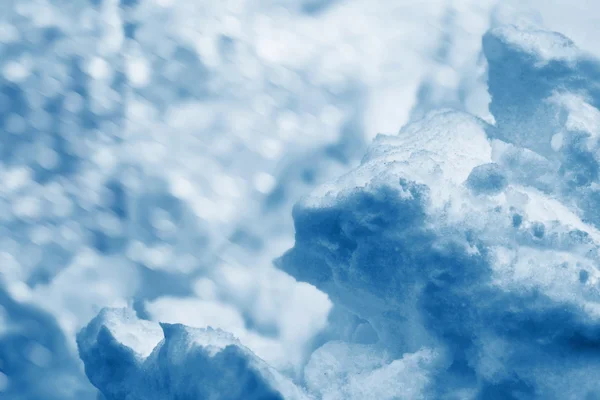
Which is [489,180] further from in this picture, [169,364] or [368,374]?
[169,364]

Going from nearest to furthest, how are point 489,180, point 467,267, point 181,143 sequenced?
point 467,267, point 489,180, point 181,143

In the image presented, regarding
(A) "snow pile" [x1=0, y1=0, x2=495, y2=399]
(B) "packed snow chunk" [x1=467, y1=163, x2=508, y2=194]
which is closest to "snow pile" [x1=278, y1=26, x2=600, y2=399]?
(B) "packed snow chunk" [x1=467, y1=163, x2=508, y2=194]

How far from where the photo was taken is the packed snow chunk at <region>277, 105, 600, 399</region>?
2.75 metres

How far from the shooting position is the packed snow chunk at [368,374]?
3027 mm

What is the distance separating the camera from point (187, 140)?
15.3 ft

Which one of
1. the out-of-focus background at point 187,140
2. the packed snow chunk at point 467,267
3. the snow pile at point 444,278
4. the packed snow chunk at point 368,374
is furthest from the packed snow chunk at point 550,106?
the packed snow chunk at point 368,374

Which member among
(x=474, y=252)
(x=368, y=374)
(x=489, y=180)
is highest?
(x=489, y=180)

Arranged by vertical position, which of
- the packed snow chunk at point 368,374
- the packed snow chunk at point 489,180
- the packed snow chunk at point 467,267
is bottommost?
the packed snow chunk at point 368,374

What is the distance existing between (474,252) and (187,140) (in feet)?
8.78

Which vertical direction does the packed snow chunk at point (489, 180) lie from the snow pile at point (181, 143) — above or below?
above

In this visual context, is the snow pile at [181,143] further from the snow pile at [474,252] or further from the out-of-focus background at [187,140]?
the snow pile at [474,252]

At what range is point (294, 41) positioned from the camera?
533cm

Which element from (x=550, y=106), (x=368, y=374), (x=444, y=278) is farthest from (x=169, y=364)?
A: (x=550, y=106)

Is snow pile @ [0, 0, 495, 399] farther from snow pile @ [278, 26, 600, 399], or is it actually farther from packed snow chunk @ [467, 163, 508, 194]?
packed snow chunk @ [467, 163, 508, 194]
